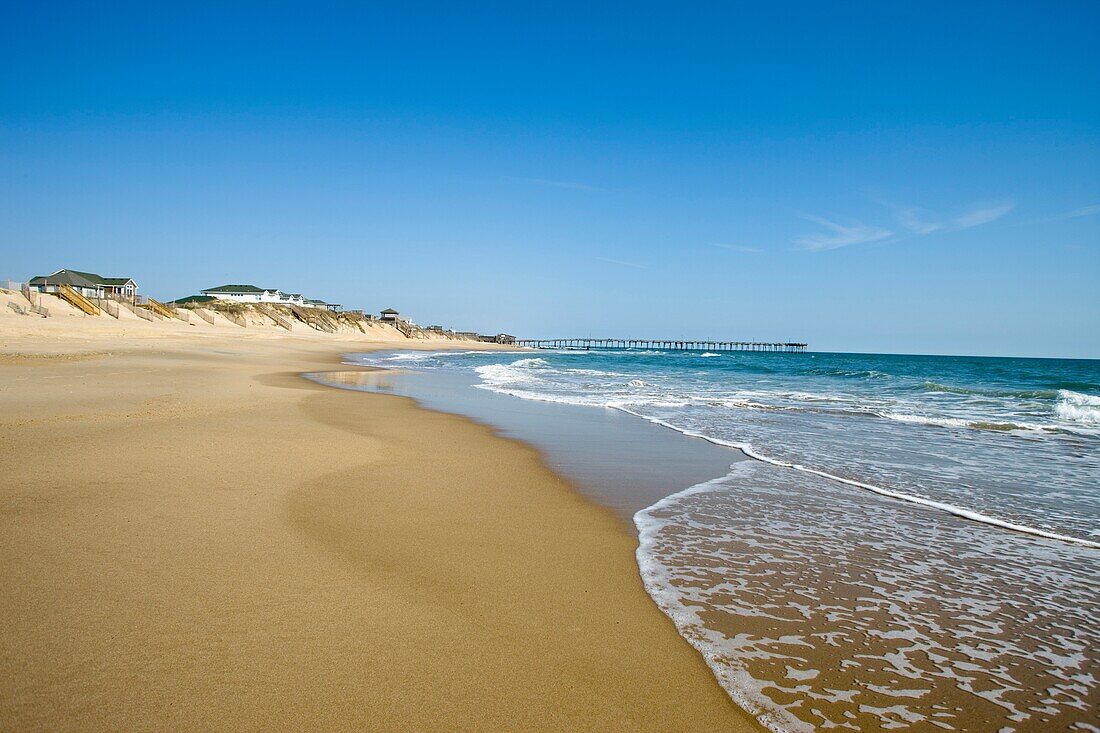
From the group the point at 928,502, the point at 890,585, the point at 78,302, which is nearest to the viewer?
the point at 890,585

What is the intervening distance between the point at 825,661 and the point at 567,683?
49.3 inches

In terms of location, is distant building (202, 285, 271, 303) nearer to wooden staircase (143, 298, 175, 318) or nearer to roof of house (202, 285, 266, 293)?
roof of house (202, 285, 266, 293)

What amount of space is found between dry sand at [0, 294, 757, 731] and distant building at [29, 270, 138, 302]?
52880 mm

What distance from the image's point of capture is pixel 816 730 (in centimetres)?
230

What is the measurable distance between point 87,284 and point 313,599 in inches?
2691

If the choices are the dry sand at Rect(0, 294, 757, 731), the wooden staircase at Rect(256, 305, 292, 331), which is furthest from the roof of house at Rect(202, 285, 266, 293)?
the dry sand at Rect(0, 294, 757, 731)

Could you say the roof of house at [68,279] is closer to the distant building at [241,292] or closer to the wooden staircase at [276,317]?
the wooden staircase at [276,317]

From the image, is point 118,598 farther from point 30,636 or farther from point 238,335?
point 238,335

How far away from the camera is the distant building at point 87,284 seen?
51.8m

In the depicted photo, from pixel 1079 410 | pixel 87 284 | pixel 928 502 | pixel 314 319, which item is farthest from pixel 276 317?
pixel 928 502

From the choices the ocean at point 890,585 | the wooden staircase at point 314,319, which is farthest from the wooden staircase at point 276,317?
the ocean at point 890,585

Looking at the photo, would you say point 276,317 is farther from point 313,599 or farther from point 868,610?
point 868,610

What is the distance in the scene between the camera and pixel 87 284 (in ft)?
184

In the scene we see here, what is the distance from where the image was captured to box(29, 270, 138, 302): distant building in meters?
51.8
